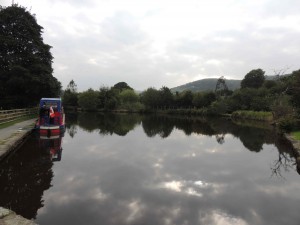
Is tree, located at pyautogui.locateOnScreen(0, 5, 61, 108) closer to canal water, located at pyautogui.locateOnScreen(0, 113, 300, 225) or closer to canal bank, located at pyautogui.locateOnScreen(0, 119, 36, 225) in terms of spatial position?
canal bank, located at pyautogui.locateOnScreen(0, 119, 36, 225)

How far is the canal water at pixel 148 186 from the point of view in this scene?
7152mm

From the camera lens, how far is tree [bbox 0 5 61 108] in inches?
1326

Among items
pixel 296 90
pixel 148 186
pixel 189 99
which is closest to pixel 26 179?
pixel 148 186

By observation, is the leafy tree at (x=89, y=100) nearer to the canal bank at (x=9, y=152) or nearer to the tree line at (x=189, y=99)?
the tree line at (x=189, y=99)

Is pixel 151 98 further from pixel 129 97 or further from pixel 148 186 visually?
pixel 148 186

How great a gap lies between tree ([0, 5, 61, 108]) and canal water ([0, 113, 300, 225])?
19682mm

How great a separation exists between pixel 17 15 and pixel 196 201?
3590cm

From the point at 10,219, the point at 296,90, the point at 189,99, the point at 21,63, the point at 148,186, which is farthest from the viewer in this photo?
the point at 189,99

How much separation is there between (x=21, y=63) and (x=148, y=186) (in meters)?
31.3

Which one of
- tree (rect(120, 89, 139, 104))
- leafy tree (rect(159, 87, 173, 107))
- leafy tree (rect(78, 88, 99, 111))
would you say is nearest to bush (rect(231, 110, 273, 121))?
leafy tree (rect(159, 87, 173, 107))

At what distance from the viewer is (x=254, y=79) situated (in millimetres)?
83500

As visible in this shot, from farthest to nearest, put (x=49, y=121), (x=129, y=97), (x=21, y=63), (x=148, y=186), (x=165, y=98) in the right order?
(x=129, y=97) < (x=165, y=98) < (x=21, y=63) < (x=49, y=121) < (x=148, y=186)

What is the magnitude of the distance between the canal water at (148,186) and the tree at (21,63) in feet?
64.6

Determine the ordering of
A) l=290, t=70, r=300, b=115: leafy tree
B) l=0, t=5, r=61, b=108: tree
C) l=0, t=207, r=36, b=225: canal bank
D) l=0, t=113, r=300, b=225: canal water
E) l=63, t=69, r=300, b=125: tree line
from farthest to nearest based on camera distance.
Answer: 1. l=63, t=69, r=300, b=125: tree line
2. l=0, t=5, r=61, b=108: tree
3. l=290, t=70, r=300, b=115: leafy tree
4. l=0, t=113, r=300, b=225: canal water
5. l=0, t=207, r=36, b=225: canal bank
